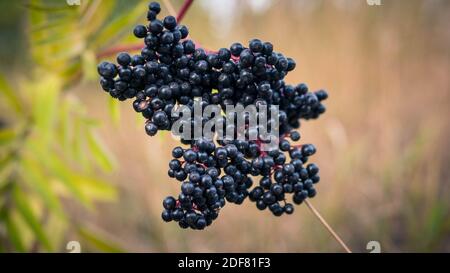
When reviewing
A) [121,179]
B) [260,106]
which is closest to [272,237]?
[121,179]

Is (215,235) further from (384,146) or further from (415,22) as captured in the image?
(415,22)

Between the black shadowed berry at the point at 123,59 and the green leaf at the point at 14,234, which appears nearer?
the black shadowed berry at the point at 123,59

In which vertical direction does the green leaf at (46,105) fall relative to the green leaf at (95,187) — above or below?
above

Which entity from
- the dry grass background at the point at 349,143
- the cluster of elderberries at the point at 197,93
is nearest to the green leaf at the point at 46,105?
the dry grass background at the point at 349,143

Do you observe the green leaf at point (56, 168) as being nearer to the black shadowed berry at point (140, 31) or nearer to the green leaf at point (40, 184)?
the green leaf at point (40, 184)

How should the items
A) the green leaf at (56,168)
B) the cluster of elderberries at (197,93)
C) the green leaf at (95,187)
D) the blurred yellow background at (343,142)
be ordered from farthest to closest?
the blurred yellow background at (343,142) → the green leaf at (95,187) → the green leaf at (56,168) → the cluster of elderberries at (197,93)

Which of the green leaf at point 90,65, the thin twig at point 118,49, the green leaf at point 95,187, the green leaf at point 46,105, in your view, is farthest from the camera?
the green leaf at point 95,187

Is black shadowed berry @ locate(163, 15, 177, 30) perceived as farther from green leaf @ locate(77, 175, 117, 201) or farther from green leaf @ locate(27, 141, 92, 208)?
green leaf @ locate(77, 175, 117, 201)
